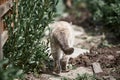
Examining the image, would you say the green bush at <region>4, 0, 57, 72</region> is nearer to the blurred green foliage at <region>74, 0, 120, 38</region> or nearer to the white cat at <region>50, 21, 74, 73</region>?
the white cat at <region>50, 21, 74, 73</region>

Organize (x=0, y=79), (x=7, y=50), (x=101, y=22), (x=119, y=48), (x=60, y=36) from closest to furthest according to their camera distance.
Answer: (x=0, y=79)
(x=7, y=50)
(x=60, y=36)
(x=119, y=48)
(x=101, y=22)

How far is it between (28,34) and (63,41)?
0.69m

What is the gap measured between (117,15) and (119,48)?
6.07ft

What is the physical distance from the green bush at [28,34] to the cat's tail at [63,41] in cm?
31

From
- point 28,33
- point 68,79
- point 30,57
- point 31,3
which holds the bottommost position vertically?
point 68,79

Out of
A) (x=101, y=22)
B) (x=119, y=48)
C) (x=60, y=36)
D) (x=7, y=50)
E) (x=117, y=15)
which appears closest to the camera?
(x=7, y=50)

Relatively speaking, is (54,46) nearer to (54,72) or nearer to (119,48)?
(54,72)

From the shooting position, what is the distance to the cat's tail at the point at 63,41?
636 centimetres

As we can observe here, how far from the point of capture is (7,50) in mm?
6414

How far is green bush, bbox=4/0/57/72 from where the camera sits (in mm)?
6391

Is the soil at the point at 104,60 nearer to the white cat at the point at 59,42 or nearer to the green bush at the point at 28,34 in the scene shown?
the white cat at the point at 59,42

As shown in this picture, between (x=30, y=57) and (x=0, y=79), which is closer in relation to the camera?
(x=0, y=79)

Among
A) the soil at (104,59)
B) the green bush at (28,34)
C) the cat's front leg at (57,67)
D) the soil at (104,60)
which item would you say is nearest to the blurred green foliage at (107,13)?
the soil at (104,59)

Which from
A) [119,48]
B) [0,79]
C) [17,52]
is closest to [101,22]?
[119,48]
